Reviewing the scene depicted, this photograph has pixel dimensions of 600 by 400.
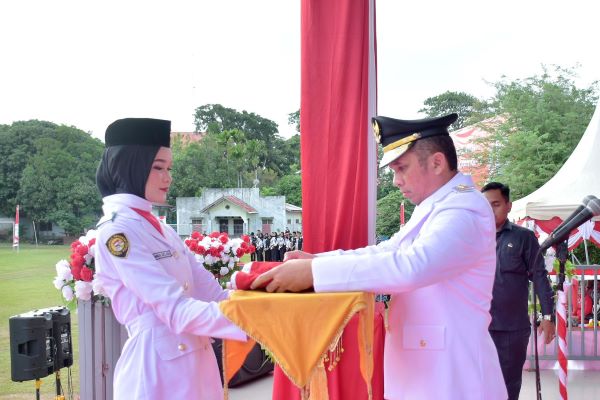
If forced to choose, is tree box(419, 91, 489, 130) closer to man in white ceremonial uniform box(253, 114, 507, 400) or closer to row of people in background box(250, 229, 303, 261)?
row of people in background box(250, 229, 303, 261)

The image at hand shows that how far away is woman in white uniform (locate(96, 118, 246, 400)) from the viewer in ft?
5.14

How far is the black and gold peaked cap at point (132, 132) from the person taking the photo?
1710 mm

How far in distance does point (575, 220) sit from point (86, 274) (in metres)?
2.44

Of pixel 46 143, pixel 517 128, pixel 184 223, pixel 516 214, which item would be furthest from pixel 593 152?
pixel 517 128

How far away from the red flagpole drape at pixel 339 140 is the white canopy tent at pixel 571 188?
6327 mm

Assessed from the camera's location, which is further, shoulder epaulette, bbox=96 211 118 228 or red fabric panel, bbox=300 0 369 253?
red fabric panel, bbox=300 0 369 253

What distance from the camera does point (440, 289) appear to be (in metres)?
1.54

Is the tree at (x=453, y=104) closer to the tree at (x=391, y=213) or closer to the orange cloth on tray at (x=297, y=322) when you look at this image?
the tree at (x=391, y=213)

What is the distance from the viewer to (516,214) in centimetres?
902

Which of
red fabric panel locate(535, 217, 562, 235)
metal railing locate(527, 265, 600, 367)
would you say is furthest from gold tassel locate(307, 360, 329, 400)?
red fabric panel locate(535, 217, 562, 235)

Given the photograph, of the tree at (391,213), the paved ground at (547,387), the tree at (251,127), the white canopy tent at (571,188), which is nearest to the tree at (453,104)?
the tree at (391,213)

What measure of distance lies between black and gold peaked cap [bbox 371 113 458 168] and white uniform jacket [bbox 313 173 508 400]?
0.14 meters

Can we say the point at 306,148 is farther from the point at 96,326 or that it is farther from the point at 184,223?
the point at 184,223

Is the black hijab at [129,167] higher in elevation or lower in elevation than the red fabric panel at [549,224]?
higher
